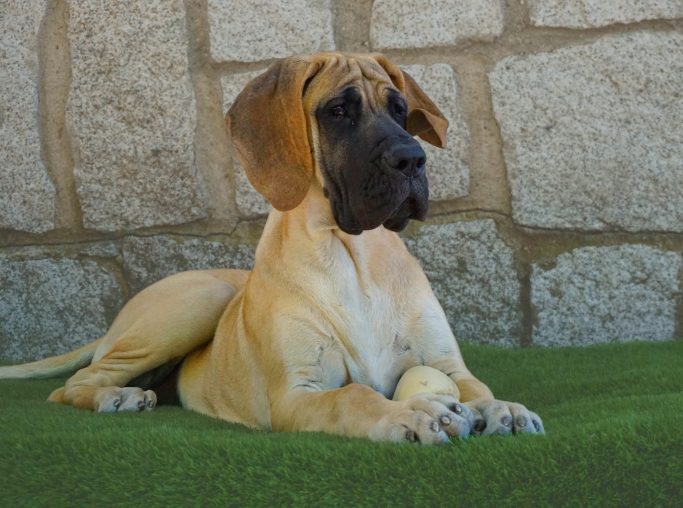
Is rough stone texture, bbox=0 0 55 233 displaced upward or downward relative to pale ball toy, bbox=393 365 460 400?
upward

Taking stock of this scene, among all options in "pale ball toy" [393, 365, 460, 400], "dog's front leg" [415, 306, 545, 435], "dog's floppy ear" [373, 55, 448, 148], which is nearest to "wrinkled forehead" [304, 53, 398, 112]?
"dog's floppy ear" [373, 55, 448, 148]

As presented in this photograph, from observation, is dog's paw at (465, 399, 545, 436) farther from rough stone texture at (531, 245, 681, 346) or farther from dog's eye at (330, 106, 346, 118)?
rough stone texture at (531, 245, 681, 346)

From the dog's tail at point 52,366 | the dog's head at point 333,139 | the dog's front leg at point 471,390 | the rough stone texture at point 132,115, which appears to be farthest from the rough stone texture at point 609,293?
the dog's tail at point 52,366

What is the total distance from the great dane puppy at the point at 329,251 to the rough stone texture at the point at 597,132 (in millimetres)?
1051

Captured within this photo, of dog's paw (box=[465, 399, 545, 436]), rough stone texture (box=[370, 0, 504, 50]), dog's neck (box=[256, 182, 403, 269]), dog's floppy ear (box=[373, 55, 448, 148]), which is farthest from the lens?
rough stone texture (box=[370, 0, 504, 50])

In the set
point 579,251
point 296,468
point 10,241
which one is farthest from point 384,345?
point 10,241

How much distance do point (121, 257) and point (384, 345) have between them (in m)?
1.94

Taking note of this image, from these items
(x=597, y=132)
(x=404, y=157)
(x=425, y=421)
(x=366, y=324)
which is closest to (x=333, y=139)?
(x=404, y=157)

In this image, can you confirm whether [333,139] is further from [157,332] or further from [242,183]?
[242,183]

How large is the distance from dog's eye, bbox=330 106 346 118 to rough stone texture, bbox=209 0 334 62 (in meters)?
1.48

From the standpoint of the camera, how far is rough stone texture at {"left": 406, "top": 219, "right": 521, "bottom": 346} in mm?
4406

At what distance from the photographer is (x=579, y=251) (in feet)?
14.3

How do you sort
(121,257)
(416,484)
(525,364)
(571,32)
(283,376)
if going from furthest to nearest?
(121,257)
(571,32)
(525,364)
(283,376)
(416,484)

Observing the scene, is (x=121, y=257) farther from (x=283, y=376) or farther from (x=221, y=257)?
(x=283, y=376)
